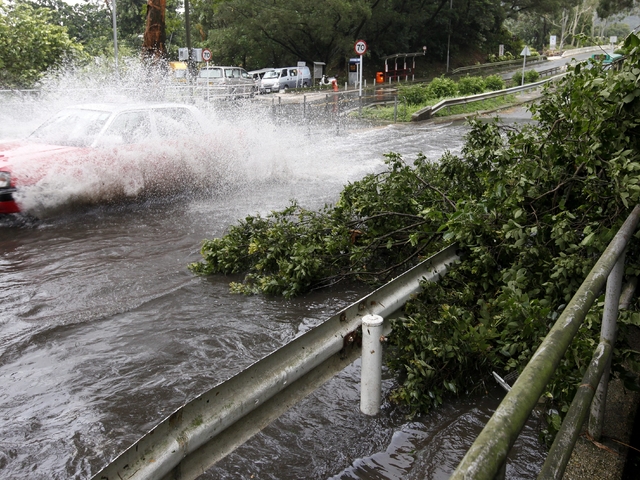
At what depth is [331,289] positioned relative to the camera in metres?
6.42

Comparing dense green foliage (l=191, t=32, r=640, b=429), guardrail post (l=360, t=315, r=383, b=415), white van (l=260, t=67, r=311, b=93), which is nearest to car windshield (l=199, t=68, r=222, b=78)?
white van (l=260, t=67, r=311, b=93)

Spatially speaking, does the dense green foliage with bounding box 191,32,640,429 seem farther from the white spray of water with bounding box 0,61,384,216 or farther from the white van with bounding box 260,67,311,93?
the white van with bounding box 260,67,311,93

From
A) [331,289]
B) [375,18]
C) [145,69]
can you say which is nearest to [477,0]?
[375,18]

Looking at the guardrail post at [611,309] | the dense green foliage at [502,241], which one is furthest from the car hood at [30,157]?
the guardrail post at [611,309]

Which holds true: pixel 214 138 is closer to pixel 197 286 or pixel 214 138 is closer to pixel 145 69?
pixel 197 286

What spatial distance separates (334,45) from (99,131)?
149 ft

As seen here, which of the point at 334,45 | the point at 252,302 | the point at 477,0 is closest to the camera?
the point at 252,302

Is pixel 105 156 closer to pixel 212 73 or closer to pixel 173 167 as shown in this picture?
pixel 173 167

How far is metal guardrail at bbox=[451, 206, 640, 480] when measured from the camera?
4.40ft

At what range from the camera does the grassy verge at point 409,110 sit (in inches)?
992

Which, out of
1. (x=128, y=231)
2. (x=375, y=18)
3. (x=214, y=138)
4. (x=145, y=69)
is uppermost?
(x=375, y=18)

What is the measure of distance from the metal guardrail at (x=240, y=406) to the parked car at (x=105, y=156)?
282 inches

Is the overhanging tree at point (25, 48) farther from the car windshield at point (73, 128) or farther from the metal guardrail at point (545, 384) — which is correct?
the metal guardrail at point (545, 384)

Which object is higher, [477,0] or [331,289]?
[477,0]
